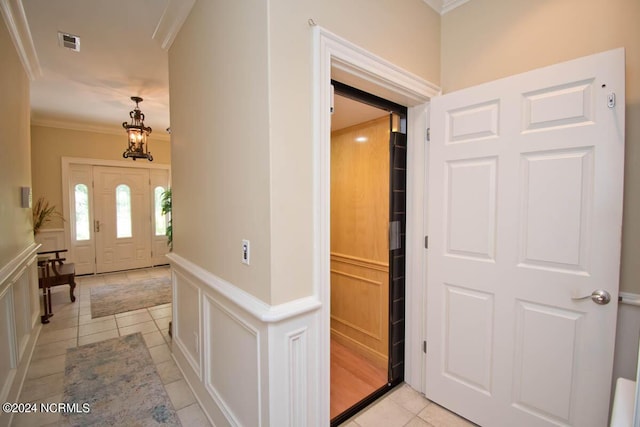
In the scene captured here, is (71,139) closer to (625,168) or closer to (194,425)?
(194,425)

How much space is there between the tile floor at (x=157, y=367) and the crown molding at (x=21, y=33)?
2.67 m

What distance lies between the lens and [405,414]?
1.88m

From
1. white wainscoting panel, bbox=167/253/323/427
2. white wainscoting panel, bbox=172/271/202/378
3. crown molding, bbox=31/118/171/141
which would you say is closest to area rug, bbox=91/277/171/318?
white wainscoting panel, bbox=172/271/202/378

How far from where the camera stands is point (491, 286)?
1685 millimetres

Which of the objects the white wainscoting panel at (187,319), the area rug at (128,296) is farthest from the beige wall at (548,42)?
the area rug at (128,296)

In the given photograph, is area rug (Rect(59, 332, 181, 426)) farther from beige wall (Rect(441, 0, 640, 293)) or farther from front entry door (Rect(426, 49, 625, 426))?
beige wall (Rect(441, 0, 640, 293))

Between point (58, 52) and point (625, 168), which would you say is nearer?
point (625, 168)

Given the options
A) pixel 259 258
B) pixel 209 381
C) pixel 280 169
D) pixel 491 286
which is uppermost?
pixel 280 169

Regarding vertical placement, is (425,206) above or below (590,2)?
below

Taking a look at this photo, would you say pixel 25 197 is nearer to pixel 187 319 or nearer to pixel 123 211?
pixel 187 319

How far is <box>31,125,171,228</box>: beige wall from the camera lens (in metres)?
4.92

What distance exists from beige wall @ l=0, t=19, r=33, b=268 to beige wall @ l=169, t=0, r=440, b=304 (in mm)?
1345

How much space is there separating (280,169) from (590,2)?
174 cm

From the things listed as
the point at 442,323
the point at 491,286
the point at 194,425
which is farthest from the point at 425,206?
the point at 194,425
